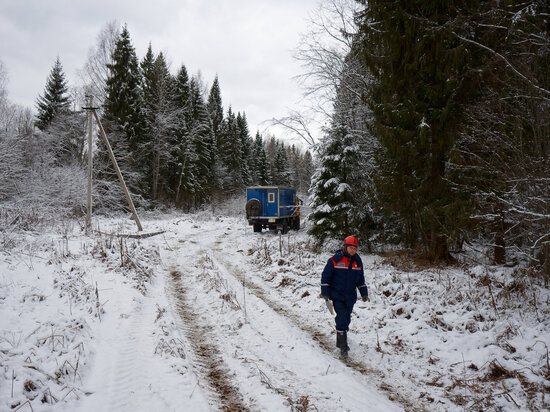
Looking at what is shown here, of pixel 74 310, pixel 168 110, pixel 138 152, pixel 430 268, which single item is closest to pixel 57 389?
pixel 74 310

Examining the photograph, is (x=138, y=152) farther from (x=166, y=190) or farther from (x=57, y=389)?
(x=57, y=389)

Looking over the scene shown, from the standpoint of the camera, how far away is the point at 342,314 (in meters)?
5.00

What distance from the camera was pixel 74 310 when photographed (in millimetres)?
5109

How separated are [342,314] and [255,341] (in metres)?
1.57

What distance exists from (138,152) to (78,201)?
11.4 meters

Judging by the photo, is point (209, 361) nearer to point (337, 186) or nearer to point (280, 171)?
point (337, 186)

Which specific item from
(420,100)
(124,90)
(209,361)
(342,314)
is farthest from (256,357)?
(124,90)

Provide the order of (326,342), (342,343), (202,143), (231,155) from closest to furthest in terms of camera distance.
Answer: (342,343) < (326,342) < (202,143) < (231,155)

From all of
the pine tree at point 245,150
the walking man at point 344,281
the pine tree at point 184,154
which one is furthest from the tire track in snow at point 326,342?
the pine tree at point 245,150

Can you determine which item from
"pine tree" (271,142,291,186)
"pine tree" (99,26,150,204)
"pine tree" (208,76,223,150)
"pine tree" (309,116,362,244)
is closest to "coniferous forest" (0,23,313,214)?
"pine tree" (99,26,150,204)

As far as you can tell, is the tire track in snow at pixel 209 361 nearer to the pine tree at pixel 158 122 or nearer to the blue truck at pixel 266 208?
the blue truck at pixel 266 208

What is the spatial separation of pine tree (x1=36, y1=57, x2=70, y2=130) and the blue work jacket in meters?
33.2

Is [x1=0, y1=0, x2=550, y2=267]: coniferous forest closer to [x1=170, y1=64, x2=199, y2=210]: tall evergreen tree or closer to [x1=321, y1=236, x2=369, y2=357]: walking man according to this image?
[x1=321, y1=236, x2=369, y2=357]: walking man

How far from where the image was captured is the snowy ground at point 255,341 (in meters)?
3.46
